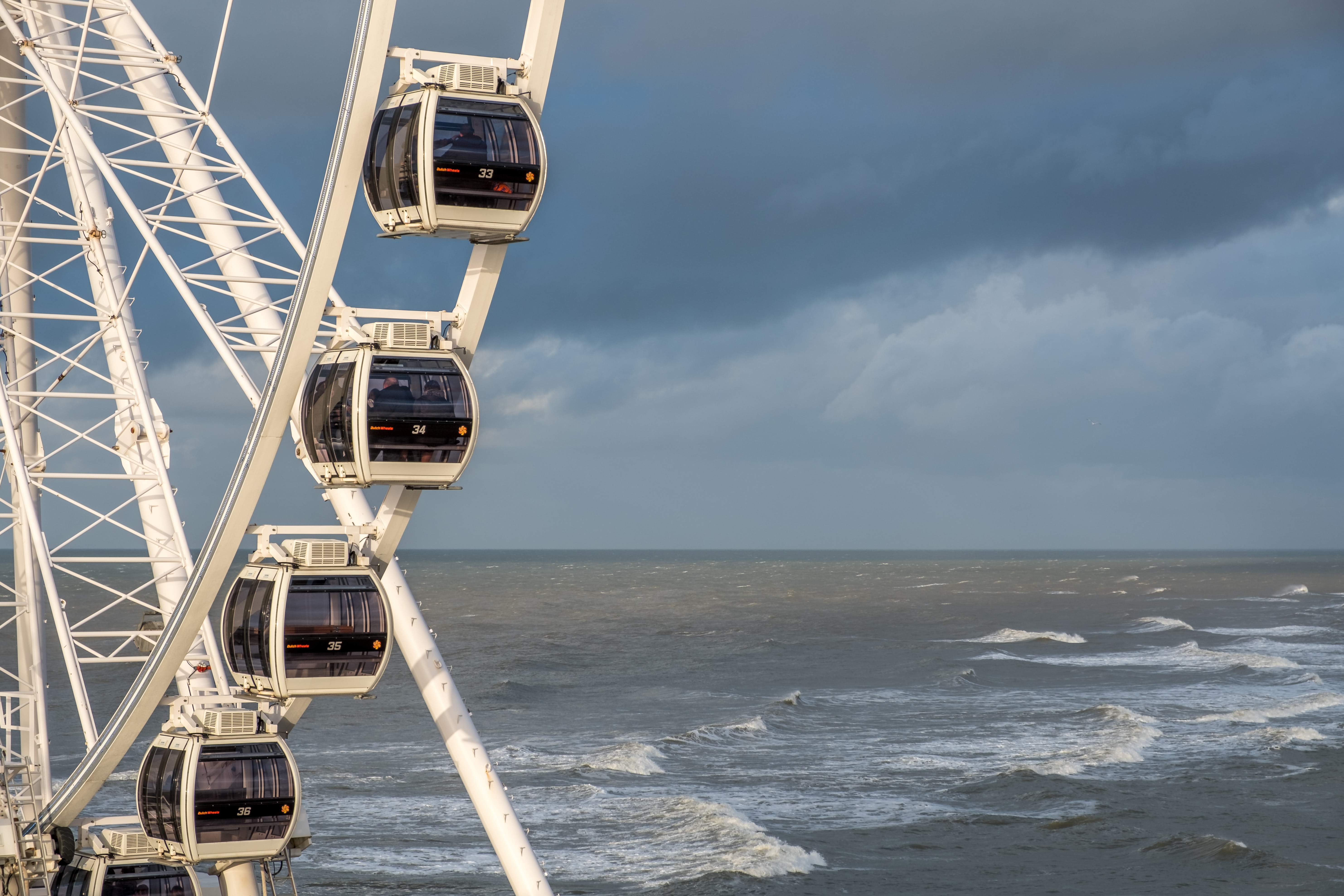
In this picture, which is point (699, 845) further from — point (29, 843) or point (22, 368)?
point (22, 368)

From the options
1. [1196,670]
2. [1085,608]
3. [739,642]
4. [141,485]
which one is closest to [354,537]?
[141,485]

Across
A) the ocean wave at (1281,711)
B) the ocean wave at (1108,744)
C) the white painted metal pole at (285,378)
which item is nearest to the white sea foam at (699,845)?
the ocean wave at (1108,744)

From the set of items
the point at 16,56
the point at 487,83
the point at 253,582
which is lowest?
the point at 253,582

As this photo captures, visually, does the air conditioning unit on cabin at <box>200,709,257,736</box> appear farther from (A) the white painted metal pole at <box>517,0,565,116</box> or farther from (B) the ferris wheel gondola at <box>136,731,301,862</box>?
(A) the white painted metal pole at <box>517,0,565,116</box>

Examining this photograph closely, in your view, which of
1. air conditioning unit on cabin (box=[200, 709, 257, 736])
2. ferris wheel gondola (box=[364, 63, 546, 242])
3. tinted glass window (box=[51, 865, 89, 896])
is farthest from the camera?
tinted glass window (box=[51, 865, 89, 896])

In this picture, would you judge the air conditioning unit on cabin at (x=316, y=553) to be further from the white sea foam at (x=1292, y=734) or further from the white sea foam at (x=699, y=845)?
the white sea foam at (x=1292, y=734)

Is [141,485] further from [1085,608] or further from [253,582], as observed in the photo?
[1085,608]

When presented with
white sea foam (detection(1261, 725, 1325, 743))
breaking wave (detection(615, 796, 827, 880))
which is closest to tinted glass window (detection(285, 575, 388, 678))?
breaking wave (detection(615, 796, 827, 880))
